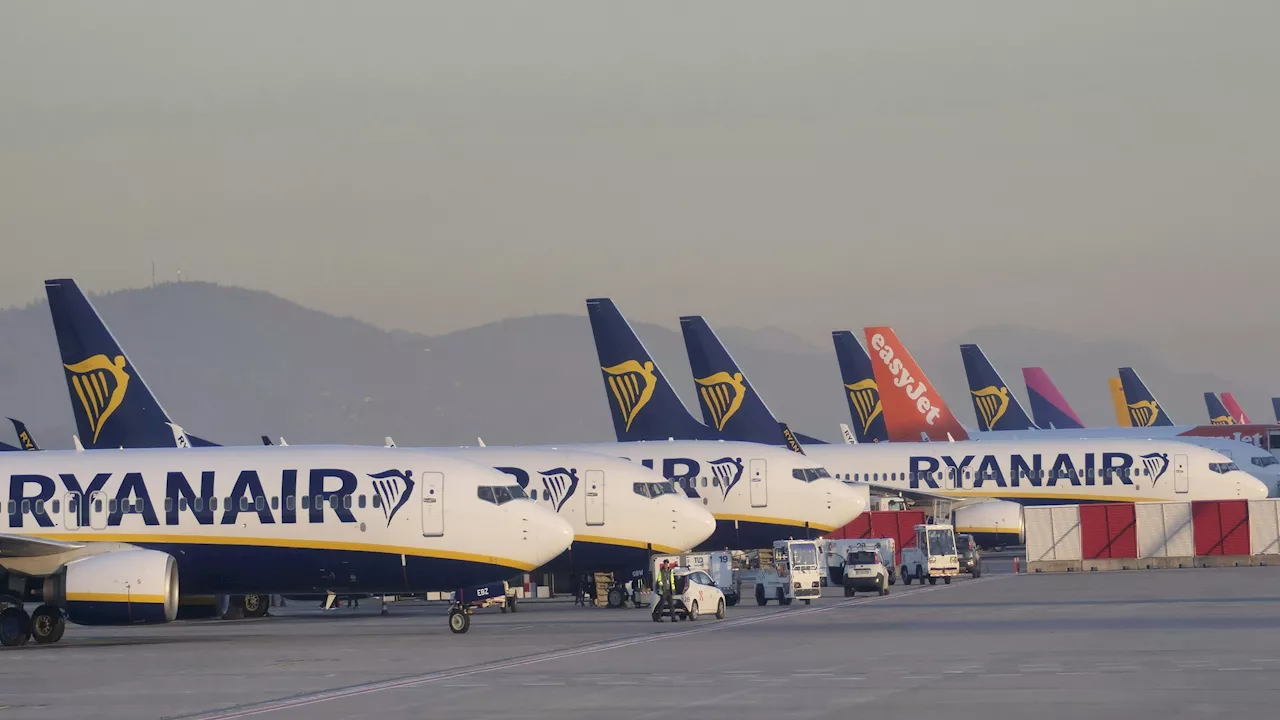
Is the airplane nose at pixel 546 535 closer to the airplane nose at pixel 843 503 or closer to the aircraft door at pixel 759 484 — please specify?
the aircraft door at pixel 759 484

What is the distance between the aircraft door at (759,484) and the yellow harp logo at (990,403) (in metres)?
83.4

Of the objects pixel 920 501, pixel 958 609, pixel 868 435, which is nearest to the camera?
pixel 958 609

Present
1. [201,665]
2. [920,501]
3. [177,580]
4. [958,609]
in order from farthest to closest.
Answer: [920,501] → [958,609] → [177,580] → [201,665]

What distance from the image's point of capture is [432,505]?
48.2 meters

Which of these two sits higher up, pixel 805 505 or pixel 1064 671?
pixel 805 505

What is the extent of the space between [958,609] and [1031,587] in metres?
15.8

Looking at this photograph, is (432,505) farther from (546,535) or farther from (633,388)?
(633,388)

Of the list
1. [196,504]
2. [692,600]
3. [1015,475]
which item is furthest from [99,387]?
[1015,475]

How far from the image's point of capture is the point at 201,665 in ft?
133

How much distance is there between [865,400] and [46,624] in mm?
84144

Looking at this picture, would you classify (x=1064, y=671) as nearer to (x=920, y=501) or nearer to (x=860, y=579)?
(x=860, y=579)

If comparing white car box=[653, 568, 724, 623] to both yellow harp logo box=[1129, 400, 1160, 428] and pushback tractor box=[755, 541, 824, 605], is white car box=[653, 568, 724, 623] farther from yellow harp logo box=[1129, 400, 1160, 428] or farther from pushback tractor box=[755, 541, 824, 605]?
yellow harp logo box=[1129, 400, 1160, 428]

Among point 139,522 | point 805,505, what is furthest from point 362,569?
point 805,505

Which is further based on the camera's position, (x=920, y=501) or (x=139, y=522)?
(x=920, y=501)
